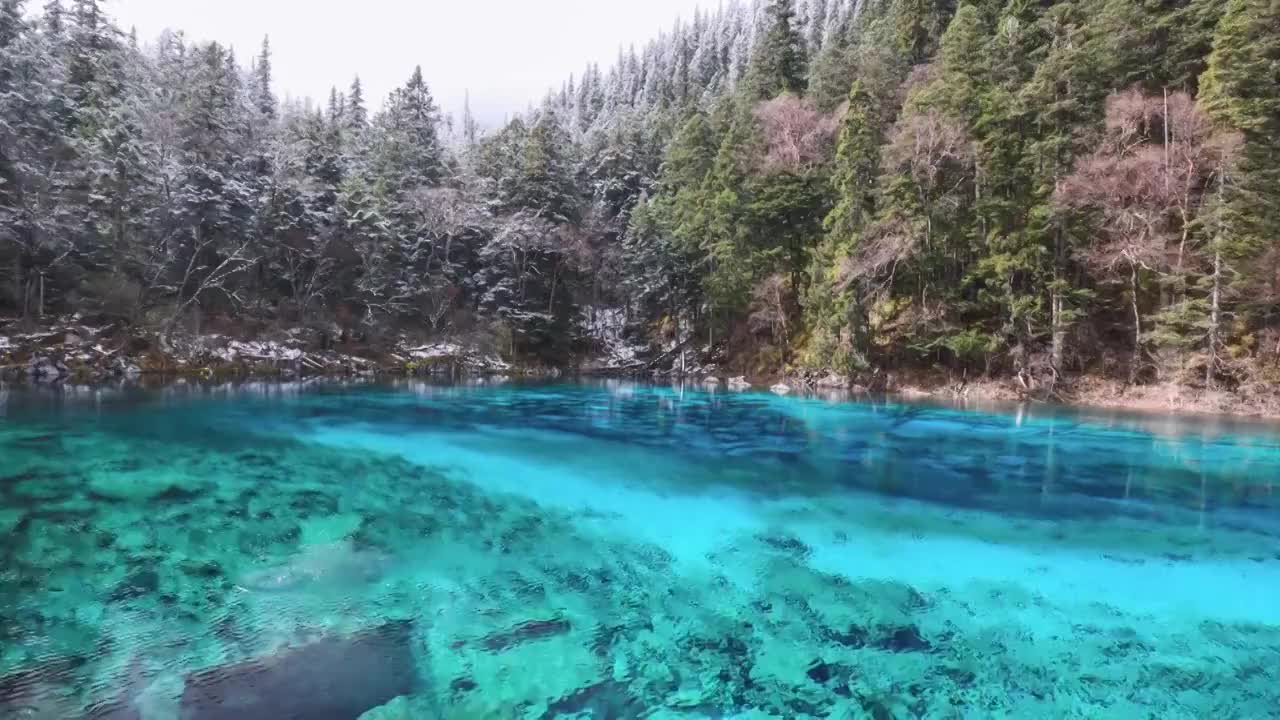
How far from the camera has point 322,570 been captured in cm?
608

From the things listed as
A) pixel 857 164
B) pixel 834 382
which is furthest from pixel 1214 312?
pixel 834 382

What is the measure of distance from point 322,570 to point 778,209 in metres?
29.4

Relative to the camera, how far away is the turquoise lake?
4055 mm

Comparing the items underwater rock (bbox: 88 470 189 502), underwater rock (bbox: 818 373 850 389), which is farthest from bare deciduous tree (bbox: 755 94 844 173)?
underwater rock (bbox: 88 470 189 502)

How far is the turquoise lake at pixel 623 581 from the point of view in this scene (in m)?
4.05

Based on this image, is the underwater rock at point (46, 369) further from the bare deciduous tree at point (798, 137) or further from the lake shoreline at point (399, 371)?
the bare deciduous tree at point (798, 137)

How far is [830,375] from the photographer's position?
96.7ft

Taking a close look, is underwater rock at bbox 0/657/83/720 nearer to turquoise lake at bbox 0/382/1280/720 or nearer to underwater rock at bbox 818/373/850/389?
turquoise lake at bbox 0/382/1280/720

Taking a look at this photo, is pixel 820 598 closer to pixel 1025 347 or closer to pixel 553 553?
pixel 553 553

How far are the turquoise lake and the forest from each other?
37.6 ft

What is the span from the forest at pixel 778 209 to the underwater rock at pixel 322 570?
23309 millimetres

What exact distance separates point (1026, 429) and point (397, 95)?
47.2m

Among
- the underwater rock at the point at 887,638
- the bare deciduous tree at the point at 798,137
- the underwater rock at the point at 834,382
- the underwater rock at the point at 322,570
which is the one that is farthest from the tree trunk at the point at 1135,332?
the underwater rock at the point at 322,570

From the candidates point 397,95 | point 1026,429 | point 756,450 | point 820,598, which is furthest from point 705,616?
point 397,95
